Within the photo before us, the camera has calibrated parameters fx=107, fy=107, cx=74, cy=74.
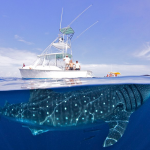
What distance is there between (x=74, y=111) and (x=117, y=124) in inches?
56.7

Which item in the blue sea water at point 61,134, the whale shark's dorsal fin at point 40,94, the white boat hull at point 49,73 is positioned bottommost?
the blue sea water at point 61,134

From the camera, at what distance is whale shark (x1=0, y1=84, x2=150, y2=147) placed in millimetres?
3293

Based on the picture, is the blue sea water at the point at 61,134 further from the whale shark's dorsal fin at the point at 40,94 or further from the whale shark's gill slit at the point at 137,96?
the whale shark's dorsal fin at the point at 40,94

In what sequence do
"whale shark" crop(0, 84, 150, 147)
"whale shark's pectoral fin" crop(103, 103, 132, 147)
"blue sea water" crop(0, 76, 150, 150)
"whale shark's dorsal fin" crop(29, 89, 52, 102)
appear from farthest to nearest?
1. "blue sea water" crop(0, 76, 150, 150)
2. "whale shark's dorsal fin" crop(29, 89, 52, 102)
3. "whale shark" crop(0, 84, 150, 147)
4. "whale shark's pectoral fin" crop(103, 103, 132, 147)

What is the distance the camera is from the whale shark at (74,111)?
3.29 m

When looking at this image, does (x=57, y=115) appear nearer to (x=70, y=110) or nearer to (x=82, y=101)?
(x=70, y=110)

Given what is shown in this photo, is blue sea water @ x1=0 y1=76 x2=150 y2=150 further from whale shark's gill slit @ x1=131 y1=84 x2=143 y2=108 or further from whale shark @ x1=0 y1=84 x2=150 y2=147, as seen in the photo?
whale shark @ x1=0 y1=84 x2=150 y2=147

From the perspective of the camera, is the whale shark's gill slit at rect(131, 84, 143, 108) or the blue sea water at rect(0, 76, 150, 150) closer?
the whale shark's gill slit at rect(131, 84, 143, 108)

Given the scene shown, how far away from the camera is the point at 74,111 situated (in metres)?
3.40

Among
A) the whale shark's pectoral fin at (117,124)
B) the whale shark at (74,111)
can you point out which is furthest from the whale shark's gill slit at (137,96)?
the whale shark's pectoral fin at (117,124)

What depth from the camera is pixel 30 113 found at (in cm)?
337

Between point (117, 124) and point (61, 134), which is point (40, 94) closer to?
point (117, 124)

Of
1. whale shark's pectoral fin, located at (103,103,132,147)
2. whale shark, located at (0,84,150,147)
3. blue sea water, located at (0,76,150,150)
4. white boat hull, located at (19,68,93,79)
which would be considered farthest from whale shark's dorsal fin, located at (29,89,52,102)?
white boat hull, located at (19,68,93,79)

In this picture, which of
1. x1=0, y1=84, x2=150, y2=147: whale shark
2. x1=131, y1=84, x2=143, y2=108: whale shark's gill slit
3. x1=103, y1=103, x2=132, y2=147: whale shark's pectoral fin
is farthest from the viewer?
x1=131, y1=84, x2=143, y2=108: whale shark's gill slit
